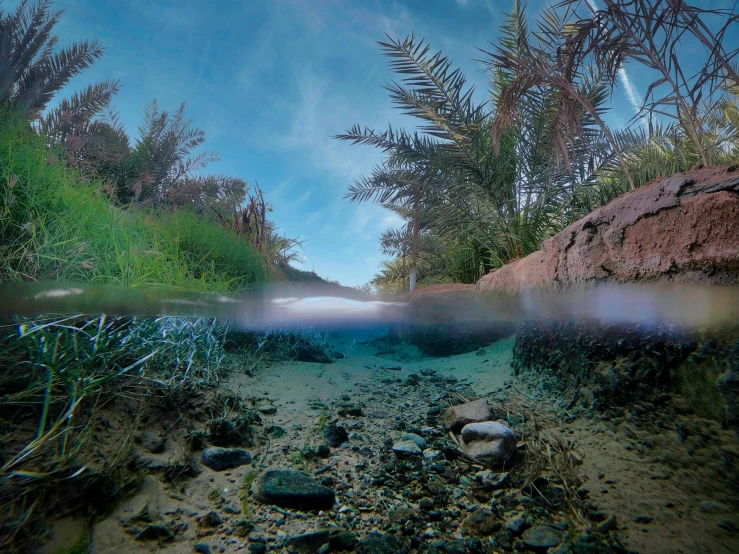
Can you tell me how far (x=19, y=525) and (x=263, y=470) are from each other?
680 mm

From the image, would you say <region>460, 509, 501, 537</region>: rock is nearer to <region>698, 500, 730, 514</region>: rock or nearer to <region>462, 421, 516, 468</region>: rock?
<region>462, 421, 516, 468</region>: rock

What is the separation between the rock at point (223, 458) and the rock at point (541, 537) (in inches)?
41.4

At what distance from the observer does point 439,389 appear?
2.15 meters

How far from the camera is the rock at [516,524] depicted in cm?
99

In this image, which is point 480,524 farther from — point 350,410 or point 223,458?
point 223,458

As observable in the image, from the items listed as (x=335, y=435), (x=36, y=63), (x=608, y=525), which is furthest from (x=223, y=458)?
(x=36, y=63)

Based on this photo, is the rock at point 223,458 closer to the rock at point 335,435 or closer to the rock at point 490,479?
the rock at point 335,435

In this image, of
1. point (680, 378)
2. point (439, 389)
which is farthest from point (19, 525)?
point (680, 378)

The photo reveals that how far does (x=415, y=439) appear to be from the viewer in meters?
1.47

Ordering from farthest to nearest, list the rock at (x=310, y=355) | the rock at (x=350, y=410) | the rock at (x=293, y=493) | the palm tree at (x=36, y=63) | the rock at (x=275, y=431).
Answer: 1. the palm tree at (x=36, y=63)
2. the rock at (x=310, y=355)
3. the rock at (x=350, y=410)
4. the rock at (x=275, y=431)
5. the rock at (x=293, y=493)

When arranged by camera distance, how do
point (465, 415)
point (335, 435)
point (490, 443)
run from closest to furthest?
point (490, 443), point (335, 435), point (465, 415)

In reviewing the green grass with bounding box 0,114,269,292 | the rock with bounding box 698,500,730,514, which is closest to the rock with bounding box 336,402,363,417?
the rock with bounding box 698,500,730,514

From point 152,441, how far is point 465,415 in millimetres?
1407

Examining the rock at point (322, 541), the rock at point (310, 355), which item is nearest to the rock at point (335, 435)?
the rock at point (322, 541)
